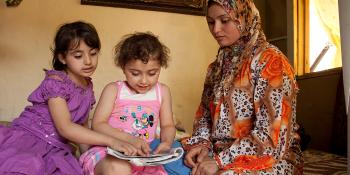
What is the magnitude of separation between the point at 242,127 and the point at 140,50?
1.56ft

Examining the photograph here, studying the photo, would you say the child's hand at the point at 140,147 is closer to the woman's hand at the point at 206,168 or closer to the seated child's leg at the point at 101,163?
the seated child's leg at the point at 101,163

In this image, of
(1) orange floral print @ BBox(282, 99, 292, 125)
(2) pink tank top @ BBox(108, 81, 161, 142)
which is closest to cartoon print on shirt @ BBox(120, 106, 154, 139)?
(2) pink tank top @ BBox(108, 81, 161, 142)

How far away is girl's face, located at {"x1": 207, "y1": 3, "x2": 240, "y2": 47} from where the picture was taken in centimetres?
143

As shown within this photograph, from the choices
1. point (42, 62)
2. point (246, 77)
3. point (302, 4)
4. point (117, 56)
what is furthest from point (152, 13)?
point (246, 77)

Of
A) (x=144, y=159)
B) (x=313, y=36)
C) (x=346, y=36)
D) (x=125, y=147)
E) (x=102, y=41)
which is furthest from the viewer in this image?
(x=313, y=36)

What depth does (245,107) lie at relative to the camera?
4.37ft

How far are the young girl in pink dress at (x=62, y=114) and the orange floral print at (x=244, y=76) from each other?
0.47 m

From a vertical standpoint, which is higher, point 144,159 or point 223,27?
point 223,27

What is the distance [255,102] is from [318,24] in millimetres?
2774

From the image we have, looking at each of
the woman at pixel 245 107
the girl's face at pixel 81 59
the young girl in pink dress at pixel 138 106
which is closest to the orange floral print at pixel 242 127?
the woman at pixel 245 107

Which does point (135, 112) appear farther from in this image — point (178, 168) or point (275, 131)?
point (275, 131)

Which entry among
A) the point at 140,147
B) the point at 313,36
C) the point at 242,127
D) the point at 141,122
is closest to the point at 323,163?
the point at 313,36

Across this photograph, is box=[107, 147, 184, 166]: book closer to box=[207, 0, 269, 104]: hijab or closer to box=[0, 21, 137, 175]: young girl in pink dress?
box=[0, 21, 137, 175]: young girl in pink dress

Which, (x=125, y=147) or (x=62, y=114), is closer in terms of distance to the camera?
(x=125, y=147)
